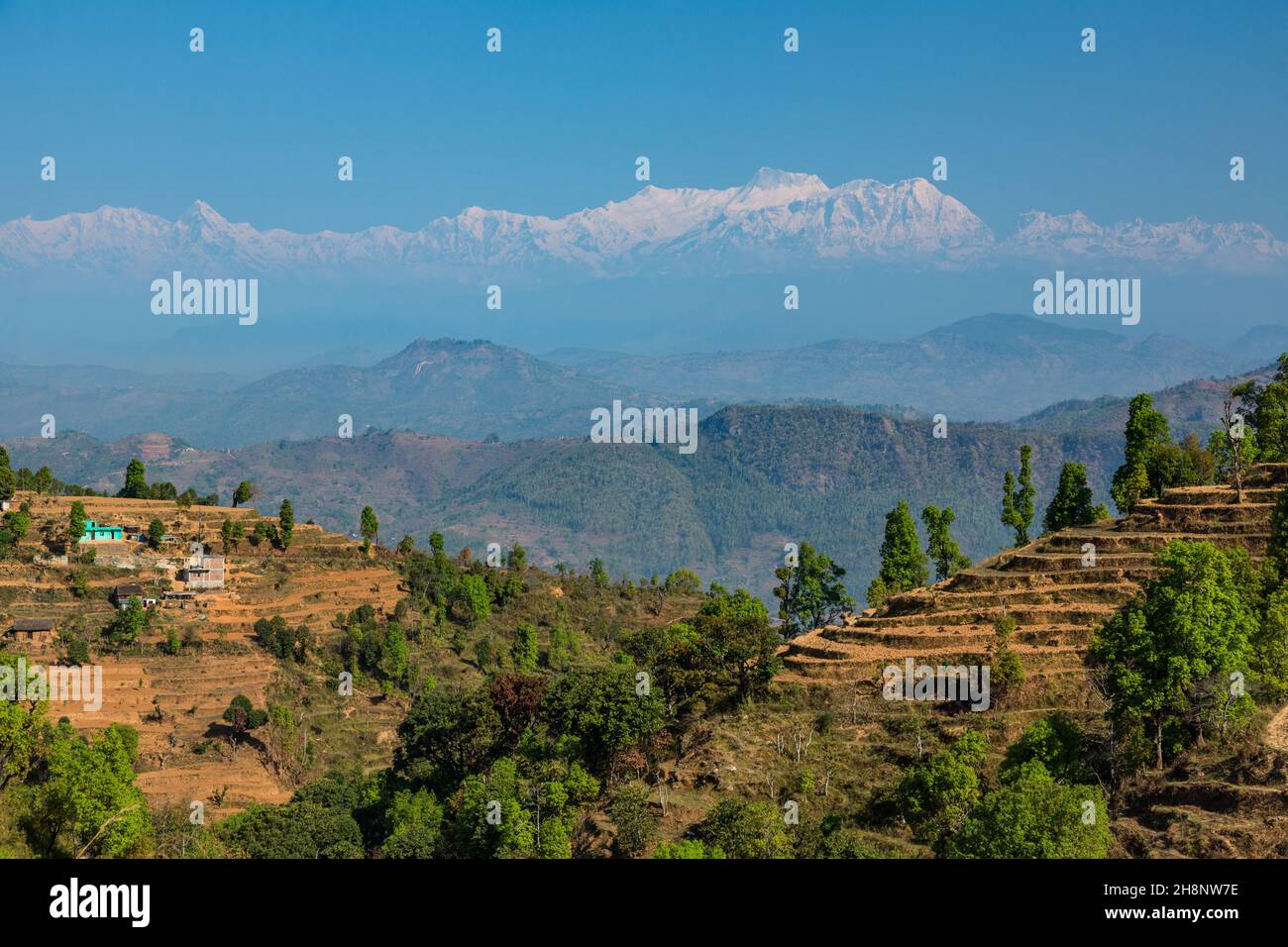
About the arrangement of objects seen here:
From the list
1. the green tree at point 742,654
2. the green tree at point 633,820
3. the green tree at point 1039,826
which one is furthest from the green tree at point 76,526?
the green tree at point 1039,826

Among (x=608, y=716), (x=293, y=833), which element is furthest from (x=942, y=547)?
(x=293, y=833)

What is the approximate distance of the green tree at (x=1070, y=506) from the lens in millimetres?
71562

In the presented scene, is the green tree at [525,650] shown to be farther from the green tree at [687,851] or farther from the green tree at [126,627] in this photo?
the green tree at [687,851]

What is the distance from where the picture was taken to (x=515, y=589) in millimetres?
99312

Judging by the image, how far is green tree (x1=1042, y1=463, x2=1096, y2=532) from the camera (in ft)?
235

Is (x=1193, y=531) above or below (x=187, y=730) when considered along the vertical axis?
above

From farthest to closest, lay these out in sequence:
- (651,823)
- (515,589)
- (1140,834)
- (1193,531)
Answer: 1. (515,589)
2. (1193,531)
3. (651,823)
4. (1140,834)

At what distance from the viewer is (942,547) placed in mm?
77938

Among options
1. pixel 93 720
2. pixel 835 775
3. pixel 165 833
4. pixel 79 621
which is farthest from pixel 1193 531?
pixel 79 621

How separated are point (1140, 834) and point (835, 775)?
13203mm

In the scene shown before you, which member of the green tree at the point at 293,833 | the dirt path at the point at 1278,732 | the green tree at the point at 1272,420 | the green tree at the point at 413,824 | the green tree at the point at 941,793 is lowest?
the green tree at the point at 293,833

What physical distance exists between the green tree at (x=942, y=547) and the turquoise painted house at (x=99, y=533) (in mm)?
54458
